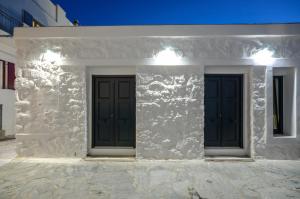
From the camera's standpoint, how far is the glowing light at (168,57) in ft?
17.4

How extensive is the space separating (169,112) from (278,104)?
3.17m

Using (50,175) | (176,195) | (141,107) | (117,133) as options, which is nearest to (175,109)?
(141,107)

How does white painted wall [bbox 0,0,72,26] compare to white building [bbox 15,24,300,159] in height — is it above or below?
above

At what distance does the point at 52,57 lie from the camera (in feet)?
17.7

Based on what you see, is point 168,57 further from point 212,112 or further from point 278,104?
point 278,104

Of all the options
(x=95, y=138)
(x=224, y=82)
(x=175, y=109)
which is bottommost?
(x=95, y=138)

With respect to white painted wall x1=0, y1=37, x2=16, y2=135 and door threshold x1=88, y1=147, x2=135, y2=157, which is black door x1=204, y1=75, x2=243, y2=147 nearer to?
door threshold x1=88, y1=147, x2=135, y2=157

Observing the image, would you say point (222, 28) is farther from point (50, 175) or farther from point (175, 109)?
point (50, 175)

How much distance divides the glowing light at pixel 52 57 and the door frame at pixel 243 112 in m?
3.90

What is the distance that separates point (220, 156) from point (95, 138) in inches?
137

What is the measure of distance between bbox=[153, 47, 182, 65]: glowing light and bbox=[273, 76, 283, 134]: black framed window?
286 centimetres

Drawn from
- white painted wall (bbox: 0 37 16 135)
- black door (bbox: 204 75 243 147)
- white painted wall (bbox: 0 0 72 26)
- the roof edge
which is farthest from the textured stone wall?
white painted wall (bbox: 0 0 72 26)

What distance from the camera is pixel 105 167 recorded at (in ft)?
16.2

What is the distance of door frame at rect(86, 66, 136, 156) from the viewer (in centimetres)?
551
